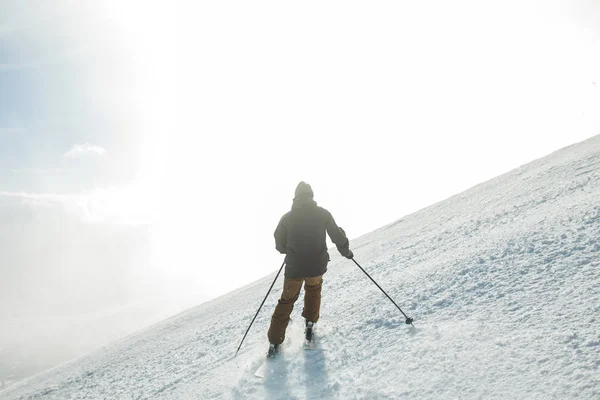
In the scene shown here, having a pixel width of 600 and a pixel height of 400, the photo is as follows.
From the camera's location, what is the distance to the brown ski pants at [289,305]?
5.95 m

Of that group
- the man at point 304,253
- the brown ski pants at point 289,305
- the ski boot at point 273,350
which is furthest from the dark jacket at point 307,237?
the ski boot at point 273,350

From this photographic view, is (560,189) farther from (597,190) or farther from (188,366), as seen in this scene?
(188,366)

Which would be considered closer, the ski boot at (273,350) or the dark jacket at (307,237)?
the ski boot at (273,350)

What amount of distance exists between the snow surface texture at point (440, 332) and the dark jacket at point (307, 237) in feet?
3.88

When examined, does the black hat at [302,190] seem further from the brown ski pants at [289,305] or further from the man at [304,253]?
the brown ski pants at [289,305]

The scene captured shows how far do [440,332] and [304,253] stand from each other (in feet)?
7.49

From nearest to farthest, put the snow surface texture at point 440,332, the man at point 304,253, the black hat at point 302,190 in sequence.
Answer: the snow surface texture at point 440,332 < the man at point 304,253 < the black hat at point 302,190

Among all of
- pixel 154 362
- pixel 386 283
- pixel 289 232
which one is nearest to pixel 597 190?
pixel 386 283

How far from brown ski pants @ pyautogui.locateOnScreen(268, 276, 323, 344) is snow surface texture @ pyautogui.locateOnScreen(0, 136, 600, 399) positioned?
0.35 metres

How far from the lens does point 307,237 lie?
6.09m

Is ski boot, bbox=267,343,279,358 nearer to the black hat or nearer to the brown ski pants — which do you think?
the brown ski pants

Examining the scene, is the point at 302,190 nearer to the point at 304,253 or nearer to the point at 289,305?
the point at 304,253

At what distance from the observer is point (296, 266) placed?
19.7 feet

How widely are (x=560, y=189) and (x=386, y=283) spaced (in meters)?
5.80
